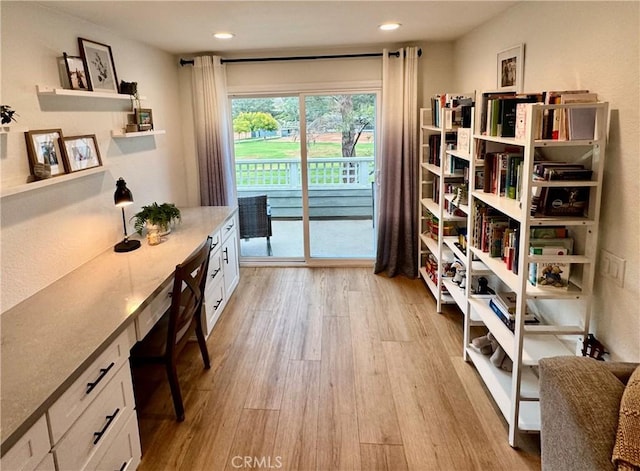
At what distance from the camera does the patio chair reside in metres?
4.94

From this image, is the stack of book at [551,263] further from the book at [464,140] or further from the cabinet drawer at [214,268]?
the cabinet drawer at [214,268]

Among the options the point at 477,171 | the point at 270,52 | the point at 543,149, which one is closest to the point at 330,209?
the point at 270,52

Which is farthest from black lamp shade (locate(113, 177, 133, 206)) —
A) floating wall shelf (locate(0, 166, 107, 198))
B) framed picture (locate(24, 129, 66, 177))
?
framed picture (locate(24, 129, 66, 177))

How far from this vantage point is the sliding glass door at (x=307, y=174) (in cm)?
466

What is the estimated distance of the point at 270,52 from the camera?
439 cm

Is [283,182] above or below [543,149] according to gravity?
below

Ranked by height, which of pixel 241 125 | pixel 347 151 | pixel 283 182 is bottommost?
pixel 283 182

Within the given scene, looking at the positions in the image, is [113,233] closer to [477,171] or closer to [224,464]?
[224,464]

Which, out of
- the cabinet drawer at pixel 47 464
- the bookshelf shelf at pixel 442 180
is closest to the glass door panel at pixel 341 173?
the bookshelf shelf at pixel 442 180

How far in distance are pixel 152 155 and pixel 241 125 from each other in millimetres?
1209

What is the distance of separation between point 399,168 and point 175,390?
2981 millimetres

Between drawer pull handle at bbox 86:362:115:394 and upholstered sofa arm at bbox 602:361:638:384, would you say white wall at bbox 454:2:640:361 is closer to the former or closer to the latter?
upholstered sofa arm at bbox 602:361:638:384

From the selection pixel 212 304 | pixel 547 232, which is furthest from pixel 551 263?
pixel 212 304

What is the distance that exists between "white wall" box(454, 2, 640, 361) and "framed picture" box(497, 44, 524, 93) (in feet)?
1.03
